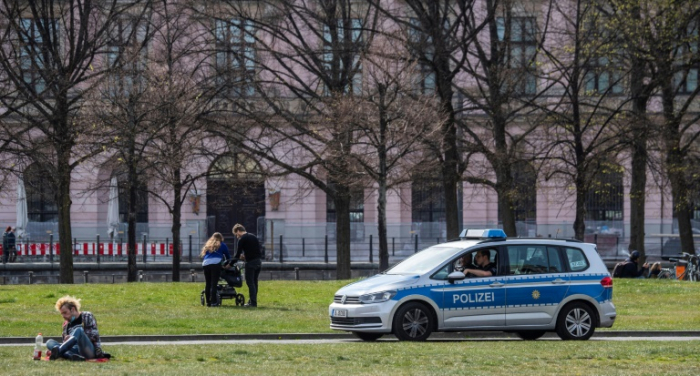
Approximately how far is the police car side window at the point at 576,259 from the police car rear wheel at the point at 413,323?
7.87 feet

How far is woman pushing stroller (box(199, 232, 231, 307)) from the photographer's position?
72.5ft

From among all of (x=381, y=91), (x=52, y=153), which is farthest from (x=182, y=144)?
(x=381, y=91)

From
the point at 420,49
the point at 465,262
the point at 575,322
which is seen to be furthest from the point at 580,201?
the point at 465,262

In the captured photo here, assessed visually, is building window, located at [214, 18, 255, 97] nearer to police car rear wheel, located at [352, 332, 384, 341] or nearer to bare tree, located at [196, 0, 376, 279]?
bare tree, located at [196, 0, 376, 279]

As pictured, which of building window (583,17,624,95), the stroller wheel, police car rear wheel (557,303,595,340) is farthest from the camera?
building window (583,17,624,95)

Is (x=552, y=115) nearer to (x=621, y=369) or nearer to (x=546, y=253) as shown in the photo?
(x=546, y=253)

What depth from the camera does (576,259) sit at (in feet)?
59.0

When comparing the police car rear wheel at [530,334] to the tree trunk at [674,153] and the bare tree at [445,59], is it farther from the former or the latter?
the tree trunk at [674,153]

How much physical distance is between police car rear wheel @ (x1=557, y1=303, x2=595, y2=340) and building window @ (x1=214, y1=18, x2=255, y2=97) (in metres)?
18.6

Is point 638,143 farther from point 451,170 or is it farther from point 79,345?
point 79,345

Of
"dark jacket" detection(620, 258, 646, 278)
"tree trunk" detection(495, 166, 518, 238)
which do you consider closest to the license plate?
"tree trunk" detection(495, 166, 518, 238)

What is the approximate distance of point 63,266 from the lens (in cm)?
3184

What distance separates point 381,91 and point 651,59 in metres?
8.08

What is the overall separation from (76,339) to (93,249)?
29224 mm
